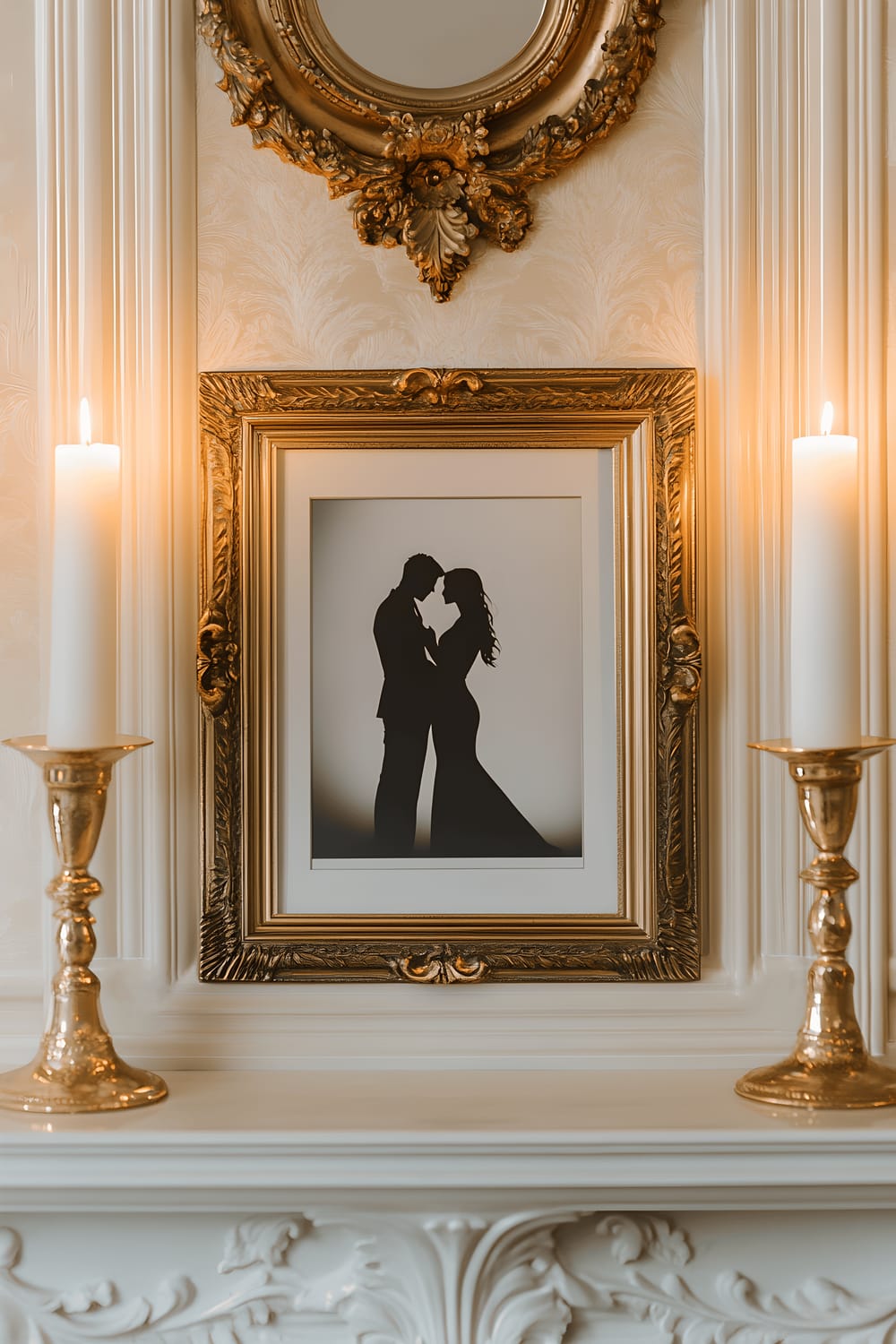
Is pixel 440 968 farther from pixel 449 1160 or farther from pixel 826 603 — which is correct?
pixel 826 603

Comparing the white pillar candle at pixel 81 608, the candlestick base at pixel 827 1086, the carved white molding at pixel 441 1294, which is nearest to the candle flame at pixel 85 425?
the white pillar candle at pixel 81 608

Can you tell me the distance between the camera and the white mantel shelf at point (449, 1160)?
934mm

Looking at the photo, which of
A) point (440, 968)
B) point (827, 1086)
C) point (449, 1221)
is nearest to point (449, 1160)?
point (449, 1221)

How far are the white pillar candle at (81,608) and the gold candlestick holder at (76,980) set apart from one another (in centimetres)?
3

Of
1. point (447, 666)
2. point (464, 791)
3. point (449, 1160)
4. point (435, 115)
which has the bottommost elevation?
point (449, 1160)

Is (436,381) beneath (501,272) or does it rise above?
beneath

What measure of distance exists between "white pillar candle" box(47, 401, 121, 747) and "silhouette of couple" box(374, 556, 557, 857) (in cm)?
27

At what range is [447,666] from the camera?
1.15 m

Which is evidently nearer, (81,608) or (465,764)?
(81,608)

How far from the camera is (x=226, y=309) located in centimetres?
116

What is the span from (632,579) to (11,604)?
61 centimetres

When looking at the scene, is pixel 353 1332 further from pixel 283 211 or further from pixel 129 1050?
pixel 283 211

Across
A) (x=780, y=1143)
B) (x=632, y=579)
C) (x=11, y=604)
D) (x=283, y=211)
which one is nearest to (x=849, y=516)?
(x=632, y=579)

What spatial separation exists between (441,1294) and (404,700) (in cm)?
52
